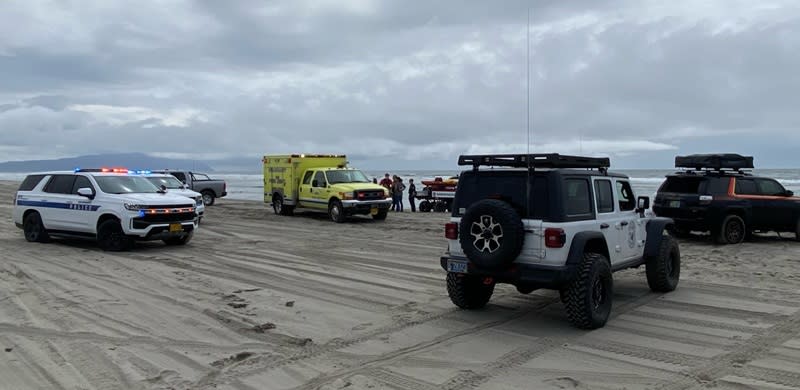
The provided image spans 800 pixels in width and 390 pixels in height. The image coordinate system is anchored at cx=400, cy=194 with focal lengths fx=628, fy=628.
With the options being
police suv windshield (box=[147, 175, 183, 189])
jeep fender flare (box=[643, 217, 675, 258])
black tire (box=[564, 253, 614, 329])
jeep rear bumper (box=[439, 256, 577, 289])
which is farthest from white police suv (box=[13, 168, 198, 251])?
jeep fender flare (box=[643, 217, 675, 258])

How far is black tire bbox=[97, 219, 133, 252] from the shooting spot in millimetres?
13148

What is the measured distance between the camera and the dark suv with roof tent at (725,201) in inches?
567

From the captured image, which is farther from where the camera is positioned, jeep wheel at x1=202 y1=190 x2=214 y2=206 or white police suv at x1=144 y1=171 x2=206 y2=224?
jeep wheel at x1=202 y1=190 x2=214 y2=206

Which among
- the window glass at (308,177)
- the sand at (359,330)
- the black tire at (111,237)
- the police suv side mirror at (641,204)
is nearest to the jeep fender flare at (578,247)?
the sand at (359,330)

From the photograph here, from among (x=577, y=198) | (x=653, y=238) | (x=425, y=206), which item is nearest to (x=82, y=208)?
(x=577, y=198)

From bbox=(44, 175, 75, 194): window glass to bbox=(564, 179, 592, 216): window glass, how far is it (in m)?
11.5

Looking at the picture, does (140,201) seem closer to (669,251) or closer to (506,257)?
(506,257)

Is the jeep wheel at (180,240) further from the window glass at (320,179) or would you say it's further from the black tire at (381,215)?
the black tire at (381,215)

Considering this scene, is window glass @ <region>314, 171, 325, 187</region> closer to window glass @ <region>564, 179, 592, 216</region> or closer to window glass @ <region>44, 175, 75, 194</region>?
window glass @ <region>44, 175, 75, 194</region>

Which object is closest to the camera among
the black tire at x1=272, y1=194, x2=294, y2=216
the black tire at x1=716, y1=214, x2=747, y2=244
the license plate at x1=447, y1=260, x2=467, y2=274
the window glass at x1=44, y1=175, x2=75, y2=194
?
the license plate at x1=447, y1=260, x2=467, y2=274

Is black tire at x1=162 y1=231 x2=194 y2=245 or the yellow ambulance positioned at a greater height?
the yellow ambulance

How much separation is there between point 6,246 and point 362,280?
8833 mm

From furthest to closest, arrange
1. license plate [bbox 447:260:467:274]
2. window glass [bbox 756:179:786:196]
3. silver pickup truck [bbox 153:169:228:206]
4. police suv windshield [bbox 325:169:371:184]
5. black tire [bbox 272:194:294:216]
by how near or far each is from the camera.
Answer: silver pickup truck [bbox 153:169:228:206] → black tire [bbox 272:194:294:216] → police suv windshield [bbox 325:169:371:184] → window glass [bbox 756:179:786:196] → license plate [bbox 447:260:467:274]

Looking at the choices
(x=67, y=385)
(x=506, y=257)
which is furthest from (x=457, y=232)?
(x=67, y=385)
